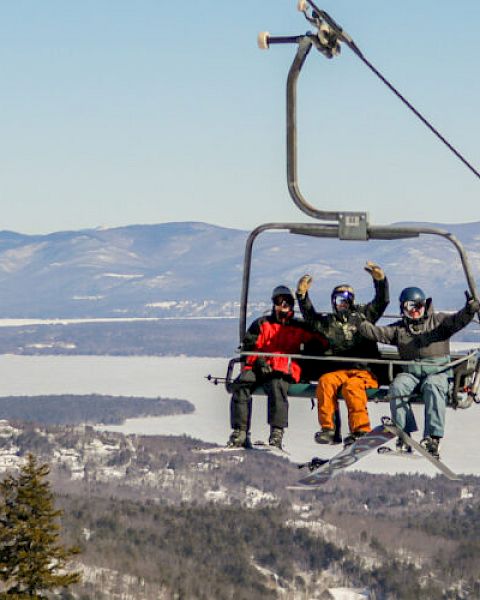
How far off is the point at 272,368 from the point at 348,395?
1.36 metres

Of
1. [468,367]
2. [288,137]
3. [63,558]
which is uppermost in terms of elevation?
[288,137]

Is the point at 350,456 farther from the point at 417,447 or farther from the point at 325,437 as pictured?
the point at 417,447

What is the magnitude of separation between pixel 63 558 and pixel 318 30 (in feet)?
154

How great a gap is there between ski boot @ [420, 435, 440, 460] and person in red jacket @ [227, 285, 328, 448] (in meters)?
2.19

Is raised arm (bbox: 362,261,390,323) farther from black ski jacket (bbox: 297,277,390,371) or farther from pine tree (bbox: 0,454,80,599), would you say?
pine tree (bbox: 0,454,80,599)

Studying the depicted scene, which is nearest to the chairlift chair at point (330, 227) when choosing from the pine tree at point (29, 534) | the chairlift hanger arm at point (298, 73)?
the chairlift hanger arm at point (298, 73)

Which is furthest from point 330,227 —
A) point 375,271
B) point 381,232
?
point 375,271

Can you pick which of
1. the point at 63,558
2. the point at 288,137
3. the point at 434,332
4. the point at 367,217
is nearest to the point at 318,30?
the point at 288,137

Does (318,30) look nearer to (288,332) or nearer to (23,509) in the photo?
(288,332)

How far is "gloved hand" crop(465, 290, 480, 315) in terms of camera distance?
60.8 ft

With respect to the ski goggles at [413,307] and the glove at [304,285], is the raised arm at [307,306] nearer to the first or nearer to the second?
the glove at [304,285]

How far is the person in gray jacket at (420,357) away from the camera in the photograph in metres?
19.2

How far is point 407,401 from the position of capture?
63.6 feet

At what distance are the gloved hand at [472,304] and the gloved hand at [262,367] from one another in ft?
10.9
